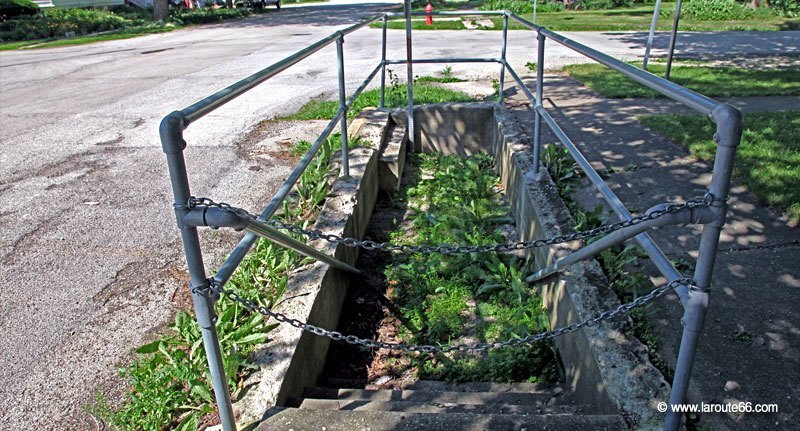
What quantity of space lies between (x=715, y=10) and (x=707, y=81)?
1762 centimetres

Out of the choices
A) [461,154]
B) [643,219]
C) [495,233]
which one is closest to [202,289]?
[643,219]

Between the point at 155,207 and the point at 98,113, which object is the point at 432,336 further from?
the point at 98,113

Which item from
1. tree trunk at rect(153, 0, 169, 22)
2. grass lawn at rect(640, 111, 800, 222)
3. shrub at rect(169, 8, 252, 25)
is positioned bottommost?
grass lawn at rect(640, 111, 800, 222)

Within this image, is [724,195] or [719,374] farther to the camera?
[719,374]

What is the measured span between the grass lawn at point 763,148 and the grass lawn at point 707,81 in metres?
1.45

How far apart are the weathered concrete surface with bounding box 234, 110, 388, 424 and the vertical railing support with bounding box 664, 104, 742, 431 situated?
154cm

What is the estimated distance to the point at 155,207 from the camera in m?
5.29

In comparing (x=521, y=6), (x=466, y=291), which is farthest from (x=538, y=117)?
(x=521, y=6)

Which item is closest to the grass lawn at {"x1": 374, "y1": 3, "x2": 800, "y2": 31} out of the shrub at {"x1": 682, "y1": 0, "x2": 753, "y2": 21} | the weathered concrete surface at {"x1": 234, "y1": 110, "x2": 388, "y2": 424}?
the shrub at {"x1": 682, "y1": 0, "x2": 753, "y2": 21}

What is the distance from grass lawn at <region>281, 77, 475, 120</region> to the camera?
26.6 ft

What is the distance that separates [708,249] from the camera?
196 cm

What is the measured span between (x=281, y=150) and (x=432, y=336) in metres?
3.53

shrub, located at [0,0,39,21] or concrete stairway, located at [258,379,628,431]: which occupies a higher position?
shrub, located at [0,0,39,21]

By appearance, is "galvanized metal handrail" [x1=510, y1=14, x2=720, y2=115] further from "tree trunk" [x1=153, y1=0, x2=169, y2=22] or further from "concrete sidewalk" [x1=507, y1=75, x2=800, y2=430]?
"tree trunk" [x1=153, y1=0, x2=169, y2=22]
